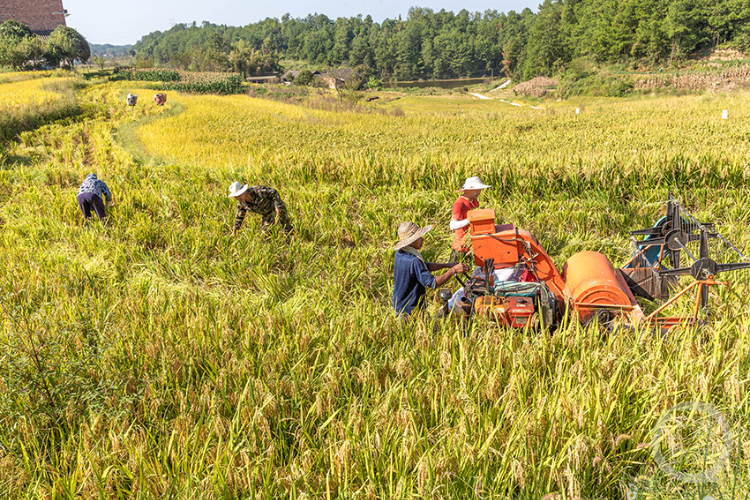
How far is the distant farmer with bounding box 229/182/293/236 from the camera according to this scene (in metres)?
6.12

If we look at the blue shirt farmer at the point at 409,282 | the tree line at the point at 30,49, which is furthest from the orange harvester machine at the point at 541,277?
the tree line at the point at 30,49

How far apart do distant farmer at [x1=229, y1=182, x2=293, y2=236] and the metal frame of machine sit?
334 cm

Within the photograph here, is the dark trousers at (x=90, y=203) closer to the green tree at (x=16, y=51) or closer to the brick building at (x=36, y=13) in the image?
the green tree at (x=16, y=51)

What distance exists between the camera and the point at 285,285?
16.6 feet

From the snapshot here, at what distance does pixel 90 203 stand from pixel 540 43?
Answer: 8046cm

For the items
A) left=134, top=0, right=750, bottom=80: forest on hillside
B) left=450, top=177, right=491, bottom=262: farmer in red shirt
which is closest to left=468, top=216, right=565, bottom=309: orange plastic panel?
left=450, top=177, right=491, bottom=262: farmer in red shirt

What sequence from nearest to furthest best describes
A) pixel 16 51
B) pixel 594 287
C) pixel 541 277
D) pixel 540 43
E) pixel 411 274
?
pixel 594 287 < pixel 411 274 < pixel 541 277 < pixel 16 51 < pixel 540 43

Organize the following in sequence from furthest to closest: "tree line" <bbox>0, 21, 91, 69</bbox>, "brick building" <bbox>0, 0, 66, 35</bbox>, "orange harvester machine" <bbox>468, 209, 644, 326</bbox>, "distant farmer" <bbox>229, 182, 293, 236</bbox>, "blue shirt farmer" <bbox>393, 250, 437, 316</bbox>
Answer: "brick building" <bbox>0, 0, 66, 35</bbox>, "tree line" <bbox>0, 21, 91, 69</bbox>, "distant farmer" <bbox>229, 182, 293, 236</bbox>, "blue shirt farmer" <bbox>393, 250, 437, 316</bbox>, "orange harvester machine" <bbox>468, 209, 644, 326</bbox>

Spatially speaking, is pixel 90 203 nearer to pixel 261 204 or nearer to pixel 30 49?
pixel 261 204

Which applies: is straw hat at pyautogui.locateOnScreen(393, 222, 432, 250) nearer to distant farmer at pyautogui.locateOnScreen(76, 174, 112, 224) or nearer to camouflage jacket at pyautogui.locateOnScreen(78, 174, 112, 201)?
distant farmer at pyautogui.locateOnScreen(76, 174, 112, 224)

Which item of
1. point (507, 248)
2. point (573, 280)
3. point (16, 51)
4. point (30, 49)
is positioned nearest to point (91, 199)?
point (507, 248)

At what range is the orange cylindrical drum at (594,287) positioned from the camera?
11.5ft

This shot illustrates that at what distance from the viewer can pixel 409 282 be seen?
3.80 m

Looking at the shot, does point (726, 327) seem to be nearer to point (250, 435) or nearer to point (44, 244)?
point (250, 435)
